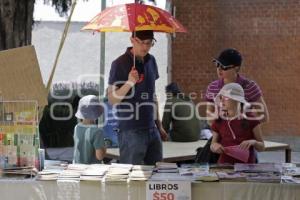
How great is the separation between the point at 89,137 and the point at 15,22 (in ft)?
6.41

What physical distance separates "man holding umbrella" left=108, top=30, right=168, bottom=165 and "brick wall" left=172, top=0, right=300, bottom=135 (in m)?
6.43

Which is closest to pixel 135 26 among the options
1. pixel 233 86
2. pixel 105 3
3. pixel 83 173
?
pixel 233 86

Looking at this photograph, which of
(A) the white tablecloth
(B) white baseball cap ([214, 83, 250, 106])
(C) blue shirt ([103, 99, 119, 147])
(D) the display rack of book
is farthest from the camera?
(C) blue shirt ([103, 99, 119, 147])

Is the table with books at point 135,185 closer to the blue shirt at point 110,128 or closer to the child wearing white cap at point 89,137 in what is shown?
the child wearing white cap at point 89,137

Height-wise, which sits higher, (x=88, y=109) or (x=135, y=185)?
(x=88, y=109)

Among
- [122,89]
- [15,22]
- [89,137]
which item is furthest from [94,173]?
[15,22]

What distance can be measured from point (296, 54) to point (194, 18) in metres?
2.08

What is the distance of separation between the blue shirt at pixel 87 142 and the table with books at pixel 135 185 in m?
1.06

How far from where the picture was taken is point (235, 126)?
391 centimetres

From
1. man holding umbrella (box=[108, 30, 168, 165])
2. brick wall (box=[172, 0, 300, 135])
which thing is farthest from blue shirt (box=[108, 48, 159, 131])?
brick wall (box=[172, 0, 300, 135])

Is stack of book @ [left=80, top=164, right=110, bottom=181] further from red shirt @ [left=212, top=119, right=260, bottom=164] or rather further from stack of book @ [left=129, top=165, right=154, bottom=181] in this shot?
red shirt @ [left=212, top=119, right=260, bottom=164]

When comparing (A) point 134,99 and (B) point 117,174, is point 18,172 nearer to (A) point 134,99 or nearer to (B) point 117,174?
(B) point 117,174

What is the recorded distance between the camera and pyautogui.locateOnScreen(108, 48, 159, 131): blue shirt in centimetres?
413

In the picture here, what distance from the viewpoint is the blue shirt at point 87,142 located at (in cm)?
442
